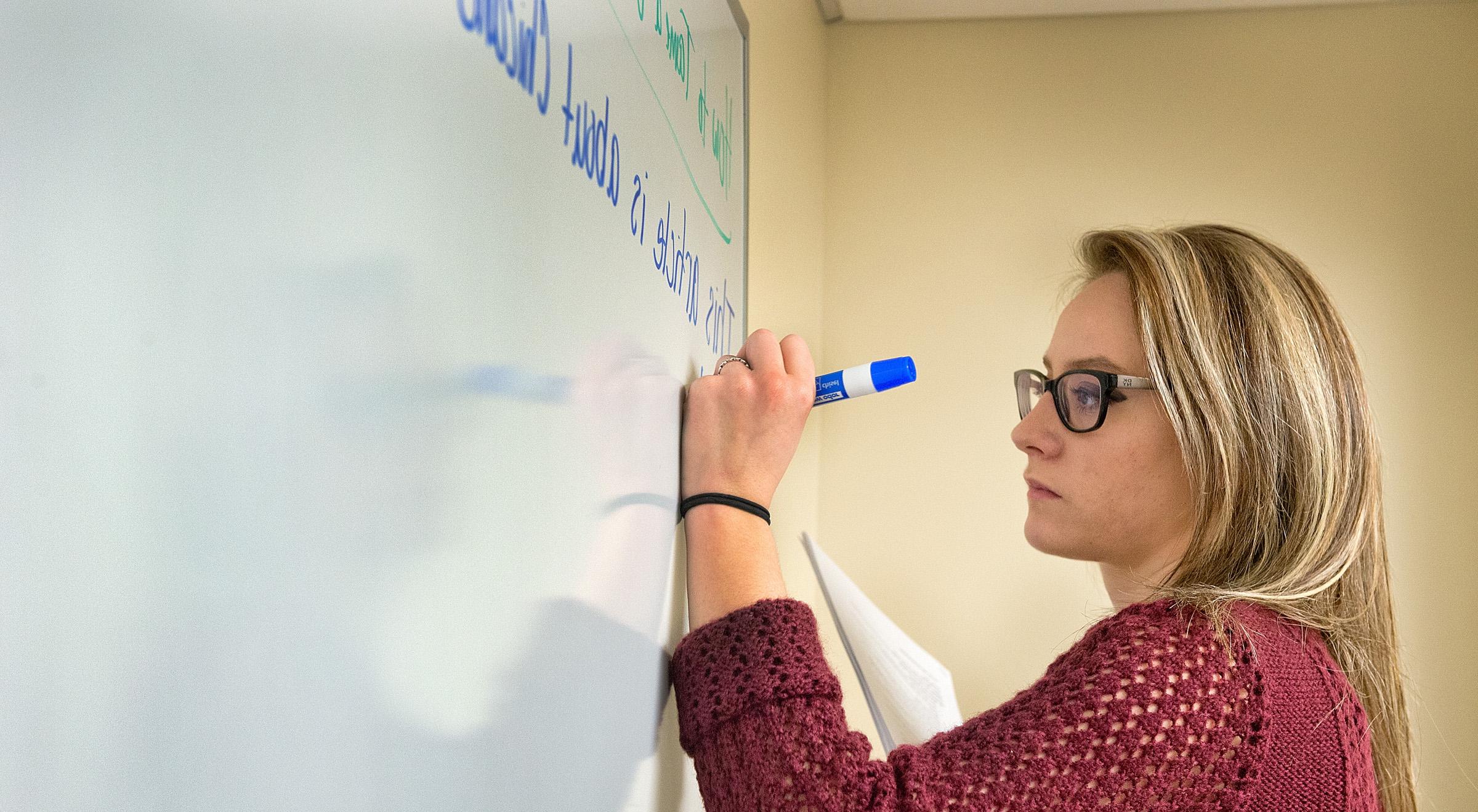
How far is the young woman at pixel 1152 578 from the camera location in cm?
60

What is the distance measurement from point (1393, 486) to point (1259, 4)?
933 millimetres

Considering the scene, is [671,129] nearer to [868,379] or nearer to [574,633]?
[868,379]

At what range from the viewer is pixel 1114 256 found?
921 mm

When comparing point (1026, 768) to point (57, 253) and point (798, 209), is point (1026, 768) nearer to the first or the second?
point (57, 253)

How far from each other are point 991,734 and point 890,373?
0.89 feet

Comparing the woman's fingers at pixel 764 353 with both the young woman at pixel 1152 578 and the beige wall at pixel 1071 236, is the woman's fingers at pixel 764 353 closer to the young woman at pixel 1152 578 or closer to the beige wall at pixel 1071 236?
the young woman at pixel 1152 578

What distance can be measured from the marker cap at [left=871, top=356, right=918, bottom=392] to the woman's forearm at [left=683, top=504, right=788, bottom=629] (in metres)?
0.14

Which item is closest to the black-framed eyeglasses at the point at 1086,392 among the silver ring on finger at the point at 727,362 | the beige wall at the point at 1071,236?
the silver ring on finger at the point at 727,362

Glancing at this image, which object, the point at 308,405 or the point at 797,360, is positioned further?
the point at 797,360

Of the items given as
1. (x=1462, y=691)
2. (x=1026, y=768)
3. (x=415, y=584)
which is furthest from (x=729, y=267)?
(x=1462, y=691)

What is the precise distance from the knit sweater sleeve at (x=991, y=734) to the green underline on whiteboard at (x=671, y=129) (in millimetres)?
339

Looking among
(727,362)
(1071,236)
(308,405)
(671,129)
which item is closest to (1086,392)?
(727,362)

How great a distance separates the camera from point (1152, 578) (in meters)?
0.87

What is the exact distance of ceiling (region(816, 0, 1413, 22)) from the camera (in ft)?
5.98
